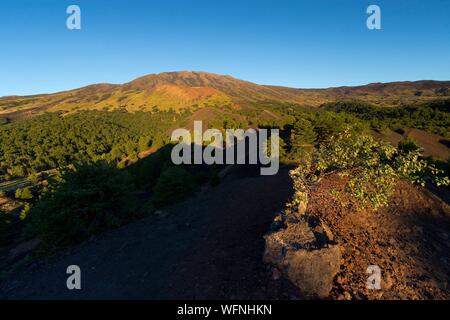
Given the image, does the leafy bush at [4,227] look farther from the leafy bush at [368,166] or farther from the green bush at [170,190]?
the leafy bush at [368,166]

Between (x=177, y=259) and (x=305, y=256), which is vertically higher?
(x=305, y=256)

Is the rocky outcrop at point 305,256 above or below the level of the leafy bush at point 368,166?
below

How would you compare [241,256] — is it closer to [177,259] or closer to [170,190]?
[177,259]

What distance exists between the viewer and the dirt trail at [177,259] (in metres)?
7.75

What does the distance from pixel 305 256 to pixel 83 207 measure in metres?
13.8

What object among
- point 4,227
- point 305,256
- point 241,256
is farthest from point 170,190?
point 305,256

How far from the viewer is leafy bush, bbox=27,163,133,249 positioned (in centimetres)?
1542

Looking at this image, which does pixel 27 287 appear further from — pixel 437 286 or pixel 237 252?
pixel 437 286

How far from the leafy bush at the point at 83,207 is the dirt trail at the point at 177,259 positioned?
163cm

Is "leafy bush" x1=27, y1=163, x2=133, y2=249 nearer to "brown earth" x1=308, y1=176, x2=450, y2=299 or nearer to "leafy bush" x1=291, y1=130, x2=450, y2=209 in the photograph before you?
"brown earth" x1=308, y1=176, x2=450, y2=299

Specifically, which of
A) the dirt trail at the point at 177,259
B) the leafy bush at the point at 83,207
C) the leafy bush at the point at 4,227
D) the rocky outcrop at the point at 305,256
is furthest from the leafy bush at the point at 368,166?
the leafy bush at the point at 4,227

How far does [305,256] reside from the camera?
720 centimetres

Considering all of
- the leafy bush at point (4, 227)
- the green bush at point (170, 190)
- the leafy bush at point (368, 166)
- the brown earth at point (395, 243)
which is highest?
the leafy bush at point (368, 166)
